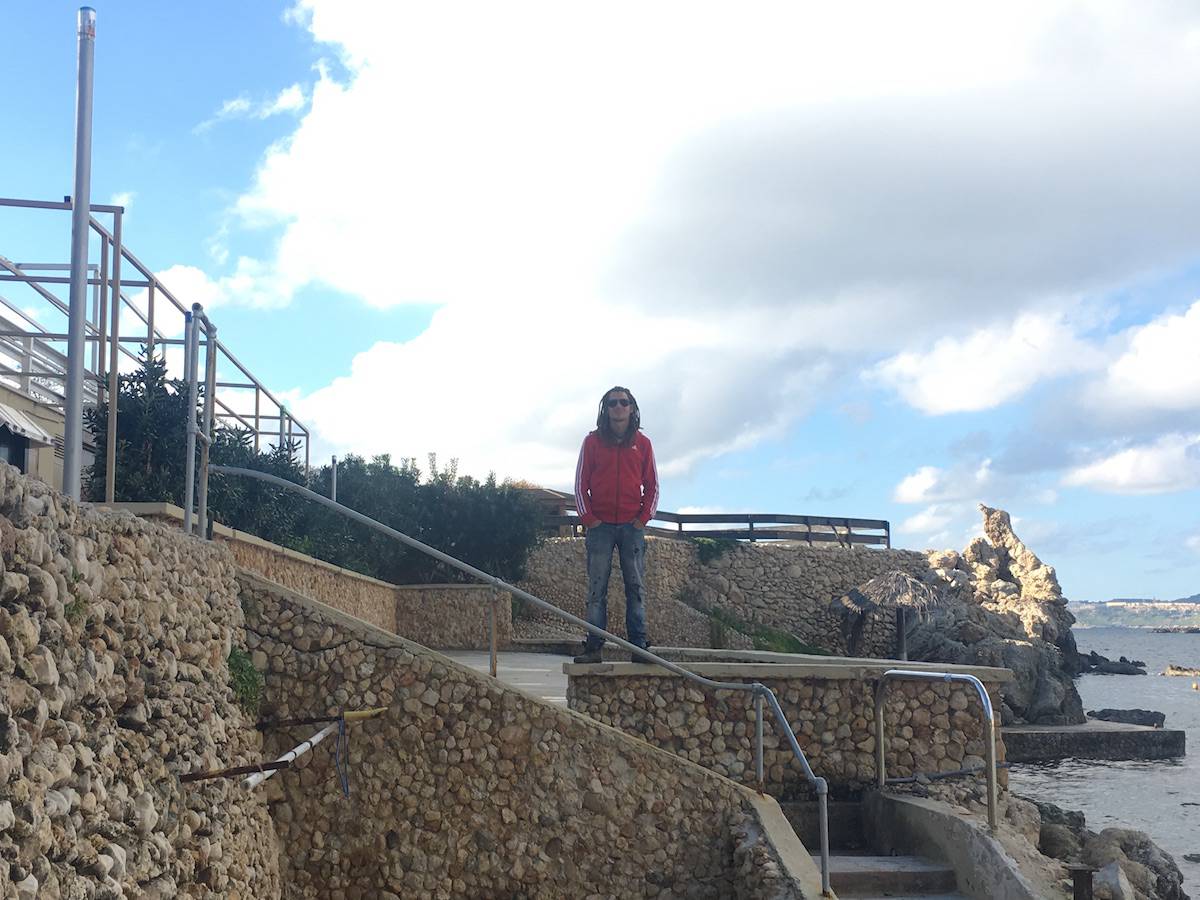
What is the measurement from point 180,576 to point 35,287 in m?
3.52

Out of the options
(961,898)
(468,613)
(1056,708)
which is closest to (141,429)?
(961,898)

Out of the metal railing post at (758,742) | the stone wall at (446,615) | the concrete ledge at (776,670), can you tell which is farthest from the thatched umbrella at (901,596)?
the metal railing post at (758,742)

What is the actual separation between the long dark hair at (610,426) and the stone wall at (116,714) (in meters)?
2.82

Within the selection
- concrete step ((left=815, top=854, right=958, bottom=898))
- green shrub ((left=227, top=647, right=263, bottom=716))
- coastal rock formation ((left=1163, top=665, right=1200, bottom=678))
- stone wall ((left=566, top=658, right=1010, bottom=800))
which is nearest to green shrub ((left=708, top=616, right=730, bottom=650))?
stone wall ((left=566, top=658, right=1010, bottom=800))

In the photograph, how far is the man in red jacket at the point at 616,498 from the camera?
7730 millimetres

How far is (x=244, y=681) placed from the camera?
6.05 m

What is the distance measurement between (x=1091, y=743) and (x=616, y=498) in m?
14.3

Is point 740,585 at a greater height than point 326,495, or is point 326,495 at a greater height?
point 326,495

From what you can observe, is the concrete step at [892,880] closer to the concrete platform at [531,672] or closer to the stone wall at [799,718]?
the stone wall at [799,718]

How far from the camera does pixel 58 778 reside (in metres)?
3.71

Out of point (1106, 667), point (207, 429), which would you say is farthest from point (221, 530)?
point (1106, 667)

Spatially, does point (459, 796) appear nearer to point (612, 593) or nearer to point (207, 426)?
point (207, 426)

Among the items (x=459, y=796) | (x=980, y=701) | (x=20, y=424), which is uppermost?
(x=20, y=424)

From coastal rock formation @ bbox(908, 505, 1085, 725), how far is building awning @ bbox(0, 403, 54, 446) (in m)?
14.9
